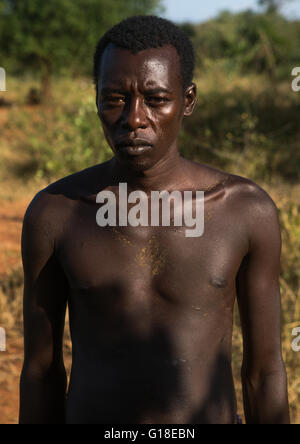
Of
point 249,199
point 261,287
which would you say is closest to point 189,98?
point 249,199

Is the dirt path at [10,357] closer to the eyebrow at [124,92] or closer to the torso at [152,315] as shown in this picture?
the torso at [152,315]

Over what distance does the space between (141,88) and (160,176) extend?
0.24 m

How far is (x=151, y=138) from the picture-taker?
51.7 inches

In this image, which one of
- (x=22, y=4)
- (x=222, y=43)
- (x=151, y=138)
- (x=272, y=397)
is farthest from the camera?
(x=222, y=43)

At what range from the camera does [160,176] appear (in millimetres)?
1412

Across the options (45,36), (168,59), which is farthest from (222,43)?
(168,59)

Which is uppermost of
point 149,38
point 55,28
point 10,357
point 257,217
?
point 55,28

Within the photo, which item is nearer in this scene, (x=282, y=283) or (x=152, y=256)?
(x=152, y=256)

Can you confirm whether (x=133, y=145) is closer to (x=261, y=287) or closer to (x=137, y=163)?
(x=137, y=163)

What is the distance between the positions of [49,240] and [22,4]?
15247mm

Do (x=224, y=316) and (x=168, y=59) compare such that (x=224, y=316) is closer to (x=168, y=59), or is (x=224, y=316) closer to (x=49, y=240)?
(x=49, y=240)

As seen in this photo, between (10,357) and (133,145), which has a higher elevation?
(133,145)

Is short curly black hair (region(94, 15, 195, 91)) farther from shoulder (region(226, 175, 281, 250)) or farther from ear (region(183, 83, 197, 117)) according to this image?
shoulder (region(226, 175, 281, 250))

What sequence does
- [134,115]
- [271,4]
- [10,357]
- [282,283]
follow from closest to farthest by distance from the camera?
[134,115], [10,357], [282,283], [271,4]
